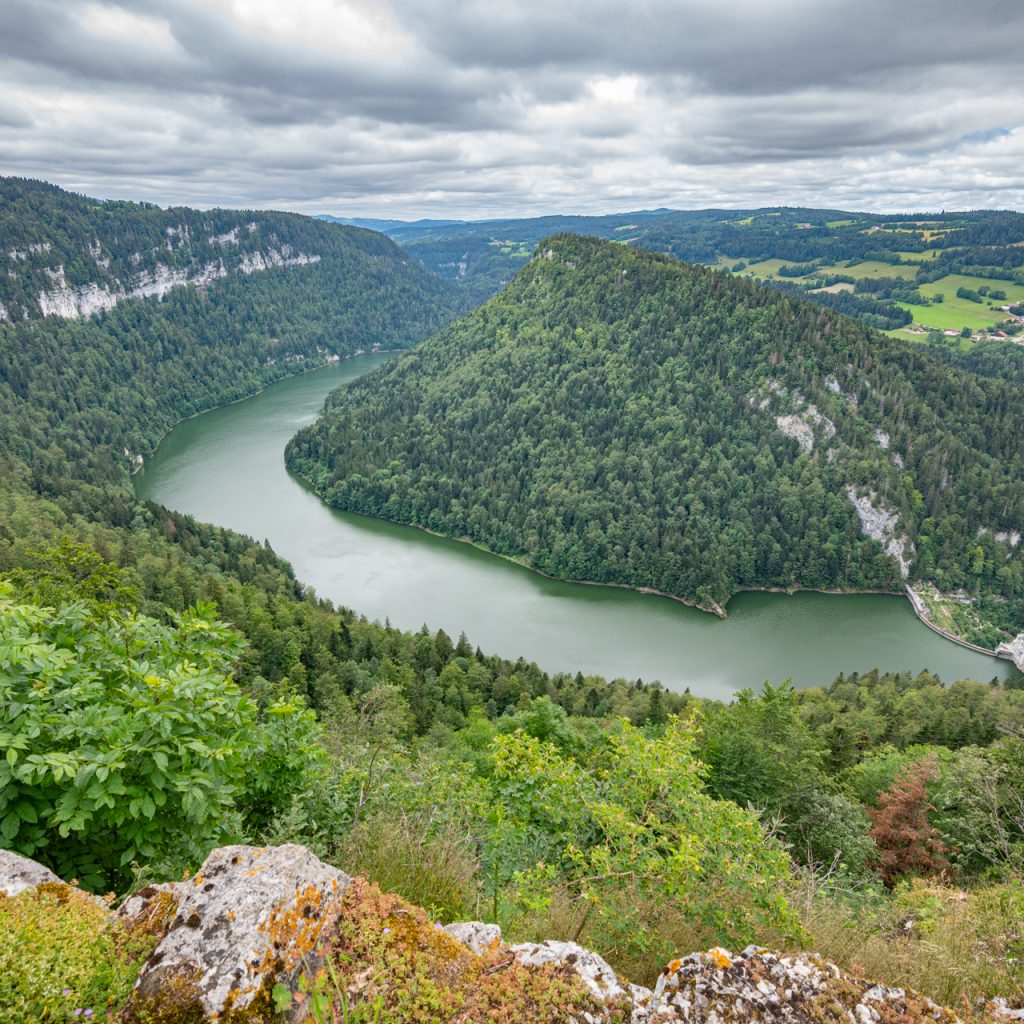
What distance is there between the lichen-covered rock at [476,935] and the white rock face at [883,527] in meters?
77.8

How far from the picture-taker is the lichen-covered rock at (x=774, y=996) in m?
3.46

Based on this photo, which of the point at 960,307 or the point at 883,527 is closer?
the point at 883,527

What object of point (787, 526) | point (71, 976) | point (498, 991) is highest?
point (71, 976)

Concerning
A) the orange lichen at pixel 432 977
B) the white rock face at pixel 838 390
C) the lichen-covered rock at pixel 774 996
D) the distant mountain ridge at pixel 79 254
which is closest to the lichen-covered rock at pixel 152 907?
the orange lichen at pixel 432 977

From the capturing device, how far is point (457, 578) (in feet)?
212

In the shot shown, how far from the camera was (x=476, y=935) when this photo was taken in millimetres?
3947

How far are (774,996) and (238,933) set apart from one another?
298cm

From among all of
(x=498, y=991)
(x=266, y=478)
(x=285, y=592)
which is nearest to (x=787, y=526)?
(x=285, y=592)

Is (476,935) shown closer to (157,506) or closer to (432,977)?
(432,977)

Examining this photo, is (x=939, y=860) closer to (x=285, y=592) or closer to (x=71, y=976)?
(x=71, y=976)

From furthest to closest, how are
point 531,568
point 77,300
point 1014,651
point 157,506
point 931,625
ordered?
point 77,300
point 531,568
point 157,506
point 931,625
point 1014,651

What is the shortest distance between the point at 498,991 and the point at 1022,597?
81.7 meters

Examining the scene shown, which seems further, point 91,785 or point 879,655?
point 879,655

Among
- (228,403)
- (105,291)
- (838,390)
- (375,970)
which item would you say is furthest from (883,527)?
(105,291)
